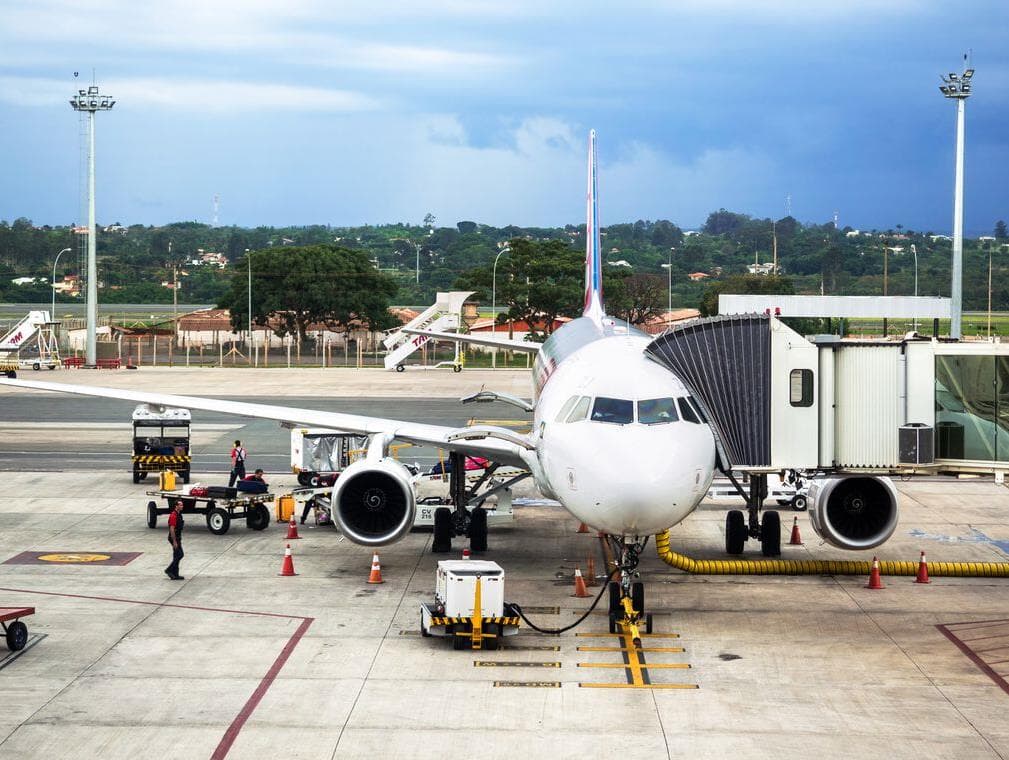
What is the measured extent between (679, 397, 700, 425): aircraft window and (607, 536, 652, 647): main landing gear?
2072 millimetres

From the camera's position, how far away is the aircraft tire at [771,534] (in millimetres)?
27922

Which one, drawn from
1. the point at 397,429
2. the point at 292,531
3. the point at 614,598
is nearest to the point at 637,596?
the point at 614,598

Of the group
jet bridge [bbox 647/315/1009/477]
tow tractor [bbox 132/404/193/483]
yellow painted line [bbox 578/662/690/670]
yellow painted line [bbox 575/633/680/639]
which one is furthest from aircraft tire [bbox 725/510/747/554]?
tow tractor [bbox 132/404/193/483]

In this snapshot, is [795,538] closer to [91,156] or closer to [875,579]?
[875,579]

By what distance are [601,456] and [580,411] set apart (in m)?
1.47

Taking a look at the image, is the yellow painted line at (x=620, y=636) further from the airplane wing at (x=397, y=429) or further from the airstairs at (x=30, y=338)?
the airstairs at (x=30, y=338)

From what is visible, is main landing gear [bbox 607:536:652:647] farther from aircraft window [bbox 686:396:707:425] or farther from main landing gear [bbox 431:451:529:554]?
main landing gear [bbox 431:451:529:554]

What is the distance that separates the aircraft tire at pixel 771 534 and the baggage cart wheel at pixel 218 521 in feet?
38.9

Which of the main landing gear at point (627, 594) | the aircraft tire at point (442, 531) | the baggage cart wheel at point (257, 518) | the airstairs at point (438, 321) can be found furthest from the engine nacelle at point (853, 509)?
the airstairs at point (438, 321)

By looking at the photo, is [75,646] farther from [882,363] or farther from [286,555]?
[882,363]

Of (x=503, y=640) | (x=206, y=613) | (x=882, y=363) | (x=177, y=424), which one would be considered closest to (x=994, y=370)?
(x=882, y=363)

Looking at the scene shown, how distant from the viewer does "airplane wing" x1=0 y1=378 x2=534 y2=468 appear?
25.3 m

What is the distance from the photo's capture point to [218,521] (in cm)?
3027

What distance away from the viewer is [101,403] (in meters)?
65.5
